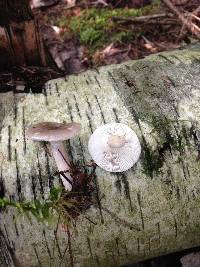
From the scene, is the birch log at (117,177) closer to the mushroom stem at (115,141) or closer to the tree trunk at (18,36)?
the mushroom stem at (115,141)

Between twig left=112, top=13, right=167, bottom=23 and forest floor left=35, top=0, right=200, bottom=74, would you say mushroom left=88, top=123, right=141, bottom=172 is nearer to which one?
forest floor left=35, top=0, right=200, bottom=74

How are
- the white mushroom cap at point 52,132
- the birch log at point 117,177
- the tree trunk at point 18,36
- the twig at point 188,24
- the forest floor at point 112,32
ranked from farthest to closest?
1. the forest floor at point 112,32
2. the twig at point 188,24
3. the tree trunk at point 18,36
4. the birch log at point 117,177
5. the white mushroom cap at point 52,132

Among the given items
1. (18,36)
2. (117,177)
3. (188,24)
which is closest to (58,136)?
(117,177)

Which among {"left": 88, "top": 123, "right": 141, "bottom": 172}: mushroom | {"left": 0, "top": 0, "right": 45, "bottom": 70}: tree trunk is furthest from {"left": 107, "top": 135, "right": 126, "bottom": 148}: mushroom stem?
{"left": 0, "top": 0, "right": 45, "bottom": 70}: tree trunk

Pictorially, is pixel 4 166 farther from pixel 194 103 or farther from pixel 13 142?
pixel 194 103

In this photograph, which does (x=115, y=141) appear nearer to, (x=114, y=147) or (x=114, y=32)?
(x=114, y=147)

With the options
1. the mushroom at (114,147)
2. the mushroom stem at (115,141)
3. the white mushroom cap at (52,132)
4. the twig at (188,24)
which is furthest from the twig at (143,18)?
the white mushroom cap at (52,132)
